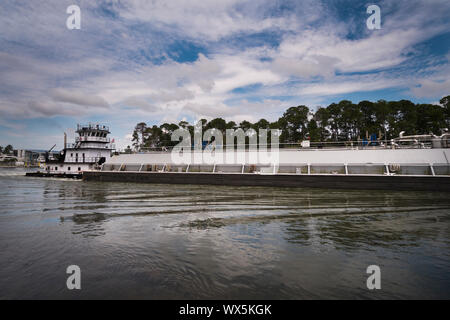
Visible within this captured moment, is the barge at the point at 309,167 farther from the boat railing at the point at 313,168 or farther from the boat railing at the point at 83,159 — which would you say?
the boat railing at the point at 83,159

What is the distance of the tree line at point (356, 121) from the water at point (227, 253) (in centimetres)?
5715

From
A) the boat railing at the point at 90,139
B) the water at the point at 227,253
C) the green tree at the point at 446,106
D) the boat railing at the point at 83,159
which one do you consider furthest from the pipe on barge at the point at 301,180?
the green tree at the point at 446,106

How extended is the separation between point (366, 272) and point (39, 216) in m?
13.1

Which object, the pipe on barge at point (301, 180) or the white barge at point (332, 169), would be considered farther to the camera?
the white barge at point (332, 169)

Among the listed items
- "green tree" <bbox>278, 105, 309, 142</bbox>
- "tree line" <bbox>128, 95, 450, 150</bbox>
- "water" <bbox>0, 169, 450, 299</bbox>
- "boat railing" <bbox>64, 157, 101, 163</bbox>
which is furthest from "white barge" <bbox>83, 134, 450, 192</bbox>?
"green tree" <bbox>278, 105, 309, 142</bbox>

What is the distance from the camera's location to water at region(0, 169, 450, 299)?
470 centimetres

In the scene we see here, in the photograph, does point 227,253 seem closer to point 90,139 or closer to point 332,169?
point 332,169

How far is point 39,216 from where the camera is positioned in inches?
439

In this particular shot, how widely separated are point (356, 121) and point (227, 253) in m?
72.5

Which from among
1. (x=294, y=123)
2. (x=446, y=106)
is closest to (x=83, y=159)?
(x=294, y=123)

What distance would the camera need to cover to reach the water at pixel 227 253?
15.4 ft

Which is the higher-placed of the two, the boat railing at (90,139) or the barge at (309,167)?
the boat railing at (90,139)

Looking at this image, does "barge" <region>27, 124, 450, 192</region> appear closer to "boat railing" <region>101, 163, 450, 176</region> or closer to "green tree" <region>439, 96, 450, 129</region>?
"boat railing" <region>101, 163, 450, 176</region>
